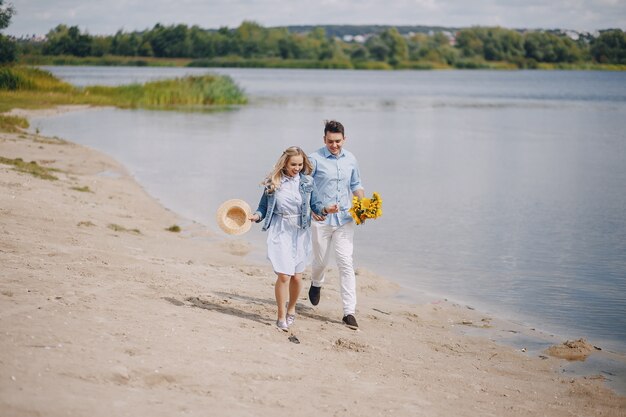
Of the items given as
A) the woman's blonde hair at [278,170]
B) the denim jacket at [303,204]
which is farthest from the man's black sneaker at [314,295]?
the woman's blonde hair at [278,170]

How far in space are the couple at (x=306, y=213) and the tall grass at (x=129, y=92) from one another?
1512 inches

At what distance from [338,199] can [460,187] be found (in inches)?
581

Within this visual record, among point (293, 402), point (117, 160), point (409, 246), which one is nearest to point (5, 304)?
point (293, 402)

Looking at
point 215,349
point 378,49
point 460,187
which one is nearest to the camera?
point 215,349

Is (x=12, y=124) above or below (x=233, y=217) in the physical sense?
below

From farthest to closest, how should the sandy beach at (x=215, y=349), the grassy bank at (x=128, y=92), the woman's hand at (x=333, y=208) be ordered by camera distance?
the grassy bank at (x=128, y=92)
the woman's hand at (x=333, y=208)
the sandy beach at (x=215, y=349)

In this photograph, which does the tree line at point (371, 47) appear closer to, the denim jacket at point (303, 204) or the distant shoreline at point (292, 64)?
the distant shoreline at point (292, 64)

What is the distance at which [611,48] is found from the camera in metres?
162

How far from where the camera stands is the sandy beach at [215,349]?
592 centimetres

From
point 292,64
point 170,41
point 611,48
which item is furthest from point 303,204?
point 292,64

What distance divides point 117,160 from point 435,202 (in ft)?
34.0

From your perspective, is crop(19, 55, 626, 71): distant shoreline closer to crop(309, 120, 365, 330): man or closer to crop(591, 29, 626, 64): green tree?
crop(591, 29, 626, 64): green tree

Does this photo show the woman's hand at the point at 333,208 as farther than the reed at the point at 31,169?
No

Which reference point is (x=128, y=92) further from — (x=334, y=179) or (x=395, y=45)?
(x=395, y=45)
